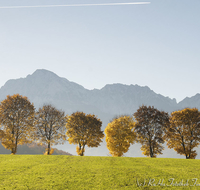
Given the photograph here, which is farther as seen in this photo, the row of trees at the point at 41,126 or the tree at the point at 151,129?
the tree at the point at 151,129

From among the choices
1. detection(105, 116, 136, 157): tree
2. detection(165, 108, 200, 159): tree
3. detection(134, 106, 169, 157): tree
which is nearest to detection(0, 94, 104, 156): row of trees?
detection(105, 116, 136, 157): tree

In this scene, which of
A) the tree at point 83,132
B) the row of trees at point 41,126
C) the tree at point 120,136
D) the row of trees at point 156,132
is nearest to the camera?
the row of trees at point 41,126

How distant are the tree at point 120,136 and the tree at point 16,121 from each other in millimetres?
25805

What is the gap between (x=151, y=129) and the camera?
57.5 m

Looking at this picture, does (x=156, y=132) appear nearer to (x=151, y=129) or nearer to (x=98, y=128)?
(x=151, y=129)

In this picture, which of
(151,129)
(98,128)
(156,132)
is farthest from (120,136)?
(156,132)

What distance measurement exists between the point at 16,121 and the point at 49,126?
1035cm

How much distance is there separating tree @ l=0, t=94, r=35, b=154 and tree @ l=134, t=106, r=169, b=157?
34.8 metres

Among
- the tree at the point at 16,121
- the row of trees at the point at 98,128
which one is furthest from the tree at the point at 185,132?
the tree at the point at 16,121

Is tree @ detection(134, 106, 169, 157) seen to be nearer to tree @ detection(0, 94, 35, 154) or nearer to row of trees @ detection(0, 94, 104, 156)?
row of trees @ detection(0, 94, 104, 156)

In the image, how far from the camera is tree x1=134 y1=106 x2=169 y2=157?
55719 mm

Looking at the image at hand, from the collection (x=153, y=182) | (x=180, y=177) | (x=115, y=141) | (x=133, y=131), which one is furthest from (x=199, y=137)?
(x=153, y=182)

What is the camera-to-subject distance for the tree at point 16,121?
50312mm

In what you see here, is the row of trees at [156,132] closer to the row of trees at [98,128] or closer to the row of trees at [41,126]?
the row of trees at [98,128]
